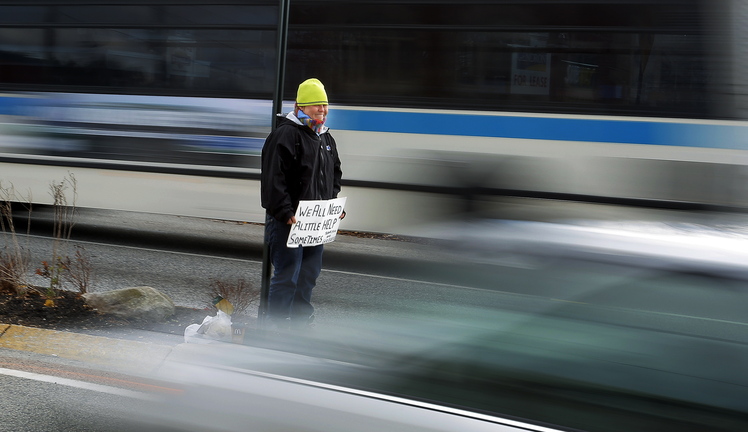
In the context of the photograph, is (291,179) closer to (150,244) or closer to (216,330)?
(216,330)

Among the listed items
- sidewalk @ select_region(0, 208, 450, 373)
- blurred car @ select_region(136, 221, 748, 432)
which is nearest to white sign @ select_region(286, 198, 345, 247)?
sidewalk @ select_region(0, 208, 450, 373)

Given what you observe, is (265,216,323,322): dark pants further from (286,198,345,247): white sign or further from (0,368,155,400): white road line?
(0,368,155,400): white road line

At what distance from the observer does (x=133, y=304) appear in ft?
20.2

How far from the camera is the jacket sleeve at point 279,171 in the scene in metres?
5.35

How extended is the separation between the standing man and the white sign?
0.18 feet

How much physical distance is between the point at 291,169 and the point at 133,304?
1.70m

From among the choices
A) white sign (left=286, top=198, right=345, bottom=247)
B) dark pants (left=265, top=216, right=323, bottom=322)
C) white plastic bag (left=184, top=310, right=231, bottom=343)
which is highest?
white sign (left=286, top=198, right=345, bottom=247)

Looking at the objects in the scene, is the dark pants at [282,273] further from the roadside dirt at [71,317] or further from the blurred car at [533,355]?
the blurred car at [533,355]

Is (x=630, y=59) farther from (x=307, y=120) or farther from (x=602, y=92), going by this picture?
(x=307, y=120)

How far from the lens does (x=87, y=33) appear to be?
9.74 metres

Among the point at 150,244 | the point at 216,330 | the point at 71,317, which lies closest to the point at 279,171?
the point at 216,330

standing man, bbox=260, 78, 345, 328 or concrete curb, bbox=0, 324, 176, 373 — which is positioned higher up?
standing man, bbox=260, 78, 345, 328

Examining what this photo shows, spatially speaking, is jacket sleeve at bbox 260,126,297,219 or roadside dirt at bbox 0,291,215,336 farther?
roadside dirt at bbox 0,291,215,336

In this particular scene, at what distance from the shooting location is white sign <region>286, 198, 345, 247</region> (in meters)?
5.43
